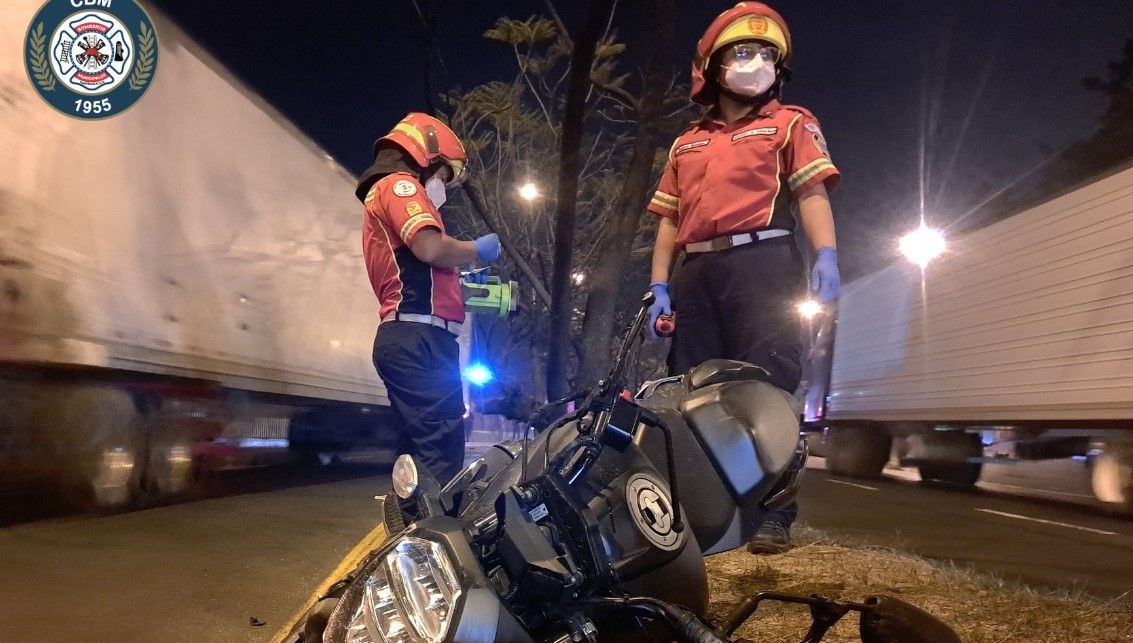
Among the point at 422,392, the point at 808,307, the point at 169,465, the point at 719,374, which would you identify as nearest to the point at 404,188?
the point at 422,392

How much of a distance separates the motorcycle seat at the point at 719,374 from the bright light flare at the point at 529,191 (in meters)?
18.4

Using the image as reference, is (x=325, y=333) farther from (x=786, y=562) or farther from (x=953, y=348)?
(x=953, y=348)

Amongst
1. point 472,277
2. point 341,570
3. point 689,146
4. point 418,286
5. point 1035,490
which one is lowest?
point 341,570

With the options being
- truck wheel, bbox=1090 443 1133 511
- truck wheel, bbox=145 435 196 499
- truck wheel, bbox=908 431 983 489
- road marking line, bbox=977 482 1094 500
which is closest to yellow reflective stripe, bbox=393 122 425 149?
truck wheel, bbox=145 435 196 499

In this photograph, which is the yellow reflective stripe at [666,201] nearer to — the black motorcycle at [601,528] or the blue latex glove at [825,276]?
the blue latex glove at [825,276]

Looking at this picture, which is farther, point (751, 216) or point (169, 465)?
point (169, 465)

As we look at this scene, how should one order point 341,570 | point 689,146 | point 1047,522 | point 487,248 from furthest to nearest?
point 1047,522
point 341,570
point 487,248
point 689,146

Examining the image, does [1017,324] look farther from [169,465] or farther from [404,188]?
[169,465]

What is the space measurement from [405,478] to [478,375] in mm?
8446

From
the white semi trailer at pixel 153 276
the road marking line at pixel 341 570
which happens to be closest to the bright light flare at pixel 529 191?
the white semi trailer at pixel 153 276

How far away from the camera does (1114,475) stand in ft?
28.2

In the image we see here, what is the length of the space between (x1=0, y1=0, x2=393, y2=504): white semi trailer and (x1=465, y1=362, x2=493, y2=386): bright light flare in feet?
6.07

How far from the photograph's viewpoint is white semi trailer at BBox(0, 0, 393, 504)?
14.9 ft

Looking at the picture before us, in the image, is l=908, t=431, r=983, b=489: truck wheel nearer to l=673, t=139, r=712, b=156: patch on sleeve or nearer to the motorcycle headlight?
l=673, t=139, r=712, b=156: patch on sleeve
